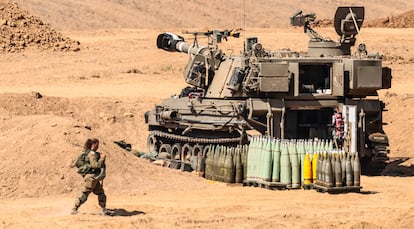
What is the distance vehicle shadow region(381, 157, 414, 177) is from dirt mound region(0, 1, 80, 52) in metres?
25.2

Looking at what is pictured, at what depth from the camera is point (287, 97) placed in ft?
79.5

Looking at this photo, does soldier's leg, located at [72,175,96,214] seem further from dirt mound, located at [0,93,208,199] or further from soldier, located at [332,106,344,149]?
soldier, located at [332,106,344,149]

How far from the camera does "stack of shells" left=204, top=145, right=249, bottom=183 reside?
2216 centimetres

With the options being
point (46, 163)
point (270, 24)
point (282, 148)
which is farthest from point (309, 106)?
point (270, 24)

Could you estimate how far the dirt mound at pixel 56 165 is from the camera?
774 inches

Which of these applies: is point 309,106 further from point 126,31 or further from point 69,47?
point 126,31

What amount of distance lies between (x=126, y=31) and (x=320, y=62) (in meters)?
36.4

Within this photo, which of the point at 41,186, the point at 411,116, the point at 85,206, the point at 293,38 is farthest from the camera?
the point at 293,38

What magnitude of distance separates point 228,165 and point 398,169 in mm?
6090

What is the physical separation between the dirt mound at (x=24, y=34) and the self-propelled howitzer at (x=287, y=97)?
23.9 metres

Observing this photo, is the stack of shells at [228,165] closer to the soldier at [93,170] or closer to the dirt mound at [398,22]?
the soldier at [93,170]

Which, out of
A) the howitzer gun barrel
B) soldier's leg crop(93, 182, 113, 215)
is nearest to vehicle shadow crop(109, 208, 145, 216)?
soldier's leg crop(93, 182, 113, 215)

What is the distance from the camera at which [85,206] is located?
60.4 feet

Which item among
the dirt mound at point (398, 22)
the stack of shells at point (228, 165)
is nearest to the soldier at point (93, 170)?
the stack of shells at point (228, 165)
